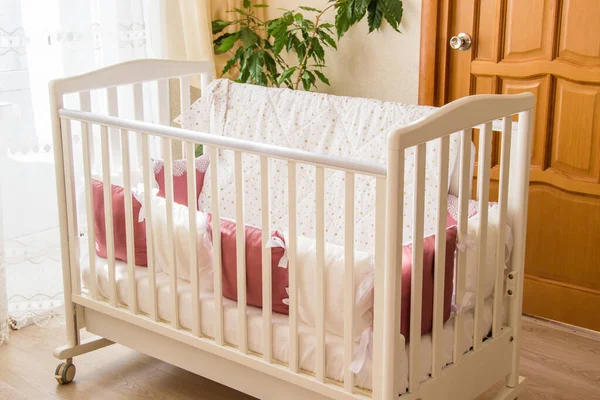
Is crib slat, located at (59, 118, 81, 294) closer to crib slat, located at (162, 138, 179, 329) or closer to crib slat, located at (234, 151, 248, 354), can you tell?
crib slat, located at (162, 138, 179, 329)

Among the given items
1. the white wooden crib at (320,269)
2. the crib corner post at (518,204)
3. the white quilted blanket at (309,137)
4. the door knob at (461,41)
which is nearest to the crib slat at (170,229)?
the white wooden crib at (320,269)

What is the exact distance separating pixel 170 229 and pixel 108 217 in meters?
0.23

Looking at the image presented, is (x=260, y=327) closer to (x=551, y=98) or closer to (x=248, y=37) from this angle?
(x=551, y=98)

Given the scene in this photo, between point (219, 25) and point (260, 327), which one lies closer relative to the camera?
point (260, 327)

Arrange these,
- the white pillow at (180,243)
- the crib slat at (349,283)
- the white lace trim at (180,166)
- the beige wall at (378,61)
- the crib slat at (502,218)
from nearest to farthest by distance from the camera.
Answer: the crib slat at (349,283), the crib slat at (502,218), the white pillow at (180,243), the white lace trim at (180,166), the beige wall at (378,61)

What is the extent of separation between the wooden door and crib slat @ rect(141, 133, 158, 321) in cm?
127

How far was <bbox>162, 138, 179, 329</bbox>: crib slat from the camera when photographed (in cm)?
207

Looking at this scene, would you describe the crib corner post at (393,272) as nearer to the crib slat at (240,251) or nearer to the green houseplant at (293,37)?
the crib slat at (240,251)

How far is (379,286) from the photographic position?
1.73 m

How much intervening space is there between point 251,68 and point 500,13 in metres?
0.93

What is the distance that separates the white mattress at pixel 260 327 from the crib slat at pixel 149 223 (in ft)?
0.06

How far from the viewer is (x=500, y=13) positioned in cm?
280

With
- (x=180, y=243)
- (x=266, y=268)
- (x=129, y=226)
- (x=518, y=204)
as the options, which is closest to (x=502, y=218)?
(x=518, y=204)

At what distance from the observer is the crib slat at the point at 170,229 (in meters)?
2.07
